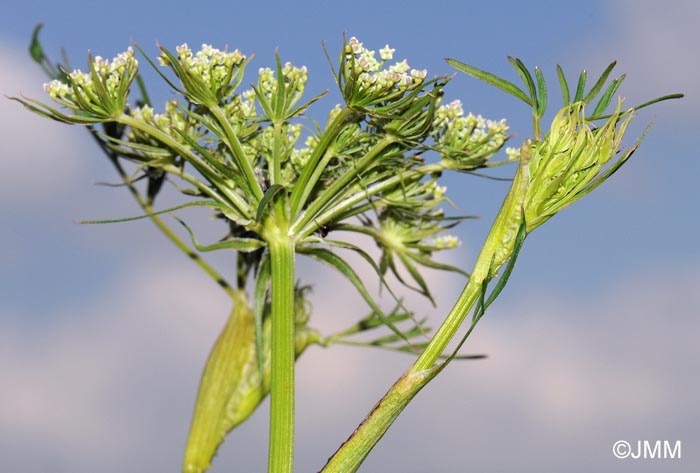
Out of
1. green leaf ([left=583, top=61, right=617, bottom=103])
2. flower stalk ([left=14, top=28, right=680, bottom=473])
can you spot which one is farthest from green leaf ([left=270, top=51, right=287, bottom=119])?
green leaf ([left=583, top=61, right=617, bottom=103])

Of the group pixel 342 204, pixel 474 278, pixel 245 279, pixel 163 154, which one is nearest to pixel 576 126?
pixel 474 278

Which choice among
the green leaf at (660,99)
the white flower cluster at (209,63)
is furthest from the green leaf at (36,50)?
the green leaf at (660,99)

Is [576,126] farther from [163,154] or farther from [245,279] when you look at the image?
[245,279]

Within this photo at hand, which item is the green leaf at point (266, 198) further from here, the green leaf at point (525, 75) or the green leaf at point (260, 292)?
the green leaf at point (525, 75)

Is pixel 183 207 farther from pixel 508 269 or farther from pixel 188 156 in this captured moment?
pixel 508 269

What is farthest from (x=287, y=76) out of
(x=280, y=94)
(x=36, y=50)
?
(x=36, y=50)
